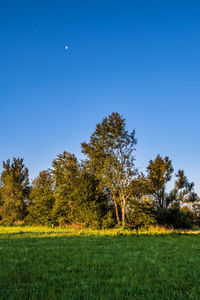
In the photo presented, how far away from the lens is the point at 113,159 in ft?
83.6

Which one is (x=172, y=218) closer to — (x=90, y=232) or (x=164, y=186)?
(x=164, y=186)

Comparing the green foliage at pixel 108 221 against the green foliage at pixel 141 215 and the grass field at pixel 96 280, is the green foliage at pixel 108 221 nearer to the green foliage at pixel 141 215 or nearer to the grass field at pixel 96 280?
the green foliage at pixel 141 215

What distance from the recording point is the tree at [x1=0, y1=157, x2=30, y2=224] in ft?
125

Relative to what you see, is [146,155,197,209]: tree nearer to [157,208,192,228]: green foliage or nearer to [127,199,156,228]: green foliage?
[157,208,192,228]: green foliage

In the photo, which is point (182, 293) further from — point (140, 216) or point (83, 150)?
point (83, 150)

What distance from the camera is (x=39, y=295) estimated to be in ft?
13.5

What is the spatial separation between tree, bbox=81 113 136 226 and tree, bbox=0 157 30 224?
66.6 feet

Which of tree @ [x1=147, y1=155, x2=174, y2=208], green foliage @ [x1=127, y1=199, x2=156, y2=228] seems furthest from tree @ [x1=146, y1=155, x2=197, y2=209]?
green foliage @ [x1=127, y1=199, x2=156, y2=228]

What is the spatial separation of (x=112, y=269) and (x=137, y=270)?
28.7 inches

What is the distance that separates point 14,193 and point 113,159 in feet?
83.6

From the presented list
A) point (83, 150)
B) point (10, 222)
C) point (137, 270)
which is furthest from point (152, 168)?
point (137, 270)

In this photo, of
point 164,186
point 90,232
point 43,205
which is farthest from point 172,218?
point 43,205

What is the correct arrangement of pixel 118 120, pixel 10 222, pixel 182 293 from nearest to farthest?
pixel 182 293 < pixel 118 120 < pixel 10 222

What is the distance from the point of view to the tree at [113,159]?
24.8 m
